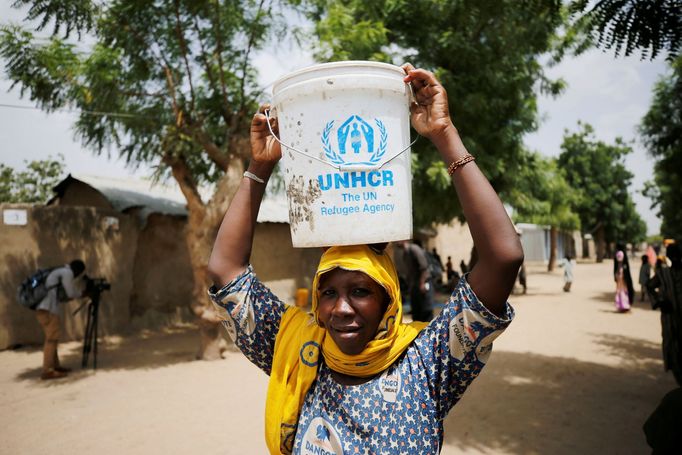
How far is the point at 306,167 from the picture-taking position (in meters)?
1.47

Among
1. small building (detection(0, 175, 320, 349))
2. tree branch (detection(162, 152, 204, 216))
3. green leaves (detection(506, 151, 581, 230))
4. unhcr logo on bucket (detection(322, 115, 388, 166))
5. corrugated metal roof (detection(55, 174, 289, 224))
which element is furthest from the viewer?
green leaves (detection(506, 151, 581, 230))

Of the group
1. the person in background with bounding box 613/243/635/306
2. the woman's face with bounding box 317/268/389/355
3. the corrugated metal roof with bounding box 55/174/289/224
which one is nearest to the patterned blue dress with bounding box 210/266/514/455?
the woman's face with bounding box 317/268/389/355

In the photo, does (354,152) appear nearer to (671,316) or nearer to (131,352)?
(671,316)

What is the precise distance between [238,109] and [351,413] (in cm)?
680

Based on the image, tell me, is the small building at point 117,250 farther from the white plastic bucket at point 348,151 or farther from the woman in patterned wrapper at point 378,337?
the white plastic bucket at point 348,151

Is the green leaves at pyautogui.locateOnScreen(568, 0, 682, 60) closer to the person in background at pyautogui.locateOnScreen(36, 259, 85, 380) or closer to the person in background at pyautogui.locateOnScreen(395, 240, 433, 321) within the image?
the person in background at pyautogui.locateOnScreen(395, 240, 433, 321)

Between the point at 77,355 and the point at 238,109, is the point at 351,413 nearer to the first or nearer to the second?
the point at 238,109

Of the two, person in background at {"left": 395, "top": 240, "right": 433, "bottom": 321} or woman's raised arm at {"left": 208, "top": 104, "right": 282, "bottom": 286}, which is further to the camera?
person in background at {"left": 395, "top": 240, "right": 433, "bottom": 321}

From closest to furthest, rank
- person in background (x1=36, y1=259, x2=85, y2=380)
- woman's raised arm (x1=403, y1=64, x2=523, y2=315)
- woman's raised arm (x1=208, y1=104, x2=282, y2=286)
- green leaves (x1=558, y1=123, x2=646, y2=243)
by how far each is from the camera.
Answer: woman's raised arm (x1=403, y1=64, x2=523, y2=315), woman's raised arm (x1=208, y1=104, x2=282, y2=286), person in background (x1=36, y1=259, x2=85, y2=380), green leaves (x1=558, y1=123, x2=646, y2=243)

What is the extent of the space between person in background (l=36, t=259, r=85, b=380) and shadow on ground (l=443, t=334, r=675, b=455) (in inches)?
216

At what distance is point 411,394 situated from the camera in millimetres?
1400

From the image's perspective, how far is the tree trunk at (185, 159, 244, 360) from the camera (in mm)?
6703

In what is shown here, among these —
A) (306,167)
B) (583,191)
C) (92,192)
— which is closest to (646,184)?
(583,191)

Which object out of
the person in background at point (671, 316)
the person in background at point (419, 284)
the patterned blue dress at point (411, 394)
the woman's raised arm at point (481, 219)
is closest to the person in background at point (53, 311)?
the person in background at point (419, 284)
